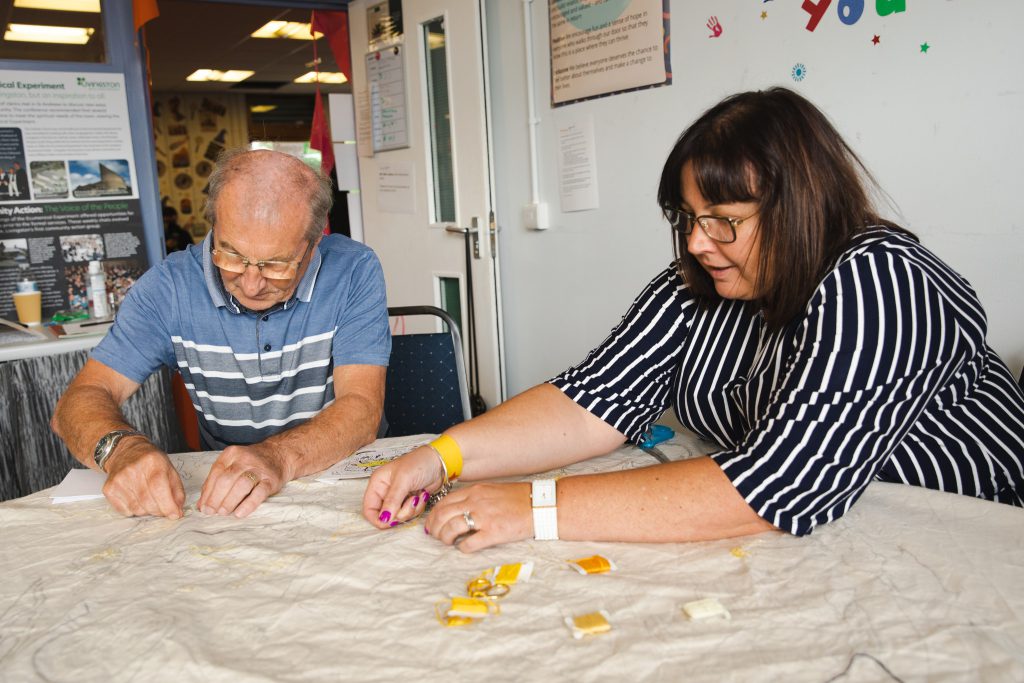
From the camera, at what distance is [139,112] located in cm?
377

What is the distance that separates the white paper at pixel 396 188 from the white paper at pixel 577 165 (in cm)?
91

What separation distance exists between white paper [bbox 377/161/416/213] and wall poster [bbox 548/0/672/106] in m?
0.95

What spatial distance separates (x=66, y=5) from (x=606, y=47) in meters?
2.50

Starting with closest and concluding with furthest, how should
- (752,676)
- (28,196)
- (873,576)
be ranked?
(752,676), (873,576), (28,196)

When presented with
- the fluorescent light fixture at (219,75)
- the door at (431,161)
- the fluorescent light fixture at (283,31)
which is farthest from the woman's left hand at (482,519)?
the fluorescent light fixture at (219,75)

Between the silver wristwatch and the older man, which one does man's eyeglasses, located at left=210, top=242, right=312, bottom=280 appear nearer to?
the older man

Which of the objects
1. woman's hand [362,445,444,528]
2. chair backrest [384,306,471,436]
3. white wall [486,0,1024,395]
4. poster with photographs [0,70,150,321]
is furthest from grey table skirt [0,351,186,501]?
woman's hand [362,445,444,528]

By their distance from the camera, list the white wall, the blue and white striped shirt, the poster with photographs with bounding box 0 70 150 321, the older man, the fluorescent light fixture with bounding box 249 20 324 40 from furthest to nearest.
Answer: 1. the fluorescent light fixture with bounding box 249 20 324 40
2. the poster with photographs with bounding box 0 70 150 321
3. the white wall
4. the blue and white striped shirt
5. the older man

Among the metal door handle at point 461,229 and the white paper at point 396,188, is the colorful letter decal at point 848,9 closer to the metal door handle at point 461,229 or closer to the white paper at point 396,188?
the metal door handle at point 461,229

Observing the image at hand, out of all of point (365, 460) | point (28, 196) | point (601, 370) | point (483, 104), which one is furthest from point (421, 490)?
point (28, 196)

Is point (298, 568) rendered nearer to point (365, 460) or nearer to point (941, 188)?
point (365, 460)

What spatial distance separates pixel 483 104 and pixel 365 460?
2391 mm

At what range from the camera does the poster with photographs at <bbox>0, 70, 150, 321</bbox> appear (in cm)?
353

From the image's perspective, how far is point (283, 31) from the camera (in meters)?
7.65
